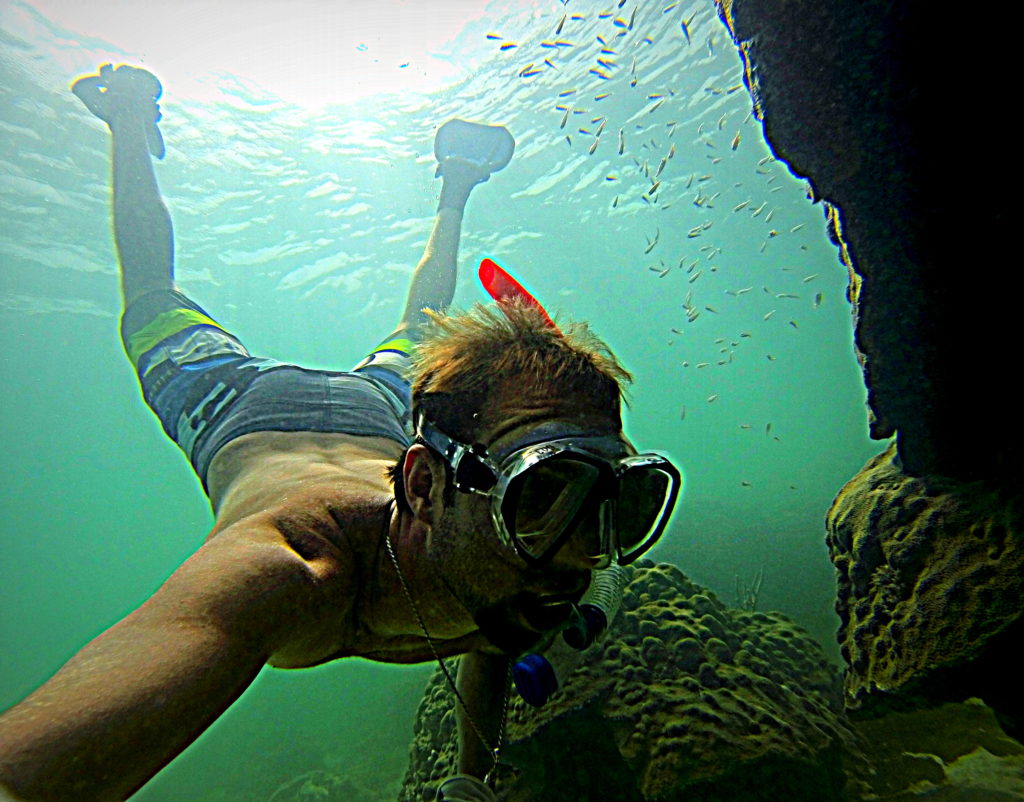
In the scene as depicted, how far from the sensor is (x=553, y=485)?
192 centimetres

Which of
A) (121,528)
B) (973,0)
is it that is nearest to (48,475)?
(121,528)

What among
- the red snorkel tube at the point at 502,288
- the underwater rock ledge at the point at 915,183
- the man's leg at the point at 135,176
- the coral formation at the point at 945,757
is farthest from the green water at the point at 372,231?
the man's leg at the point at 135,176

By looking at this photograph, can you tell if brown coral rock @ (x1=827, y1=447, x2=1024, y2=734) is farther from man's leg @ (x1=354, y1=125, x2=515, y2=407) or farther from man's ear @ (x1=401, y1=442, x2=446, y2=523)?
man's leg @ (x1=354, y1=125, x2=515, y2=407)

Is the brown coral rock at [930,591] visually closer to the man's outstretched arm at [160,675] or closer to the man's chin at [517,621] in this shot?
the man's chin at [517,621]

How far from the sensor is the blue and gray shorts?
12.6ft

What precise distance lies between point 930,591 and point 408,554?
11.3ft

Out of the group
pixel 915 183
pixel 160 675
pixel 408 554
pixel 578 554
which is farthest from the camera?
pixel 915 183

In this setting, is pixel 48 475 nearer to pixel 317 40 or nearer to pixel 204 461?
pixel 317 40

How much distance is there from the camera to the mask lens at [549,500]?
1874 mm

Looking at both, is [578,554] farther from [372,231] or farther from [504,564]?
[372,231]

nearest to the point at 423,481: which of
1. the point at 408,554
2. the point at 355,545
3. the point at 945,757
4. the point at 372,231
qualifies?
the point at 408,554

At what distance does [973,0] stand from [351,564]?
391cm

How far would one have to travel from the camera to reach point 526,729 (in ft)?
13.0

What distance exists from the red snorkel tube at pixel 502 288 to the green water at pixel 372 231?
0.14 meters
